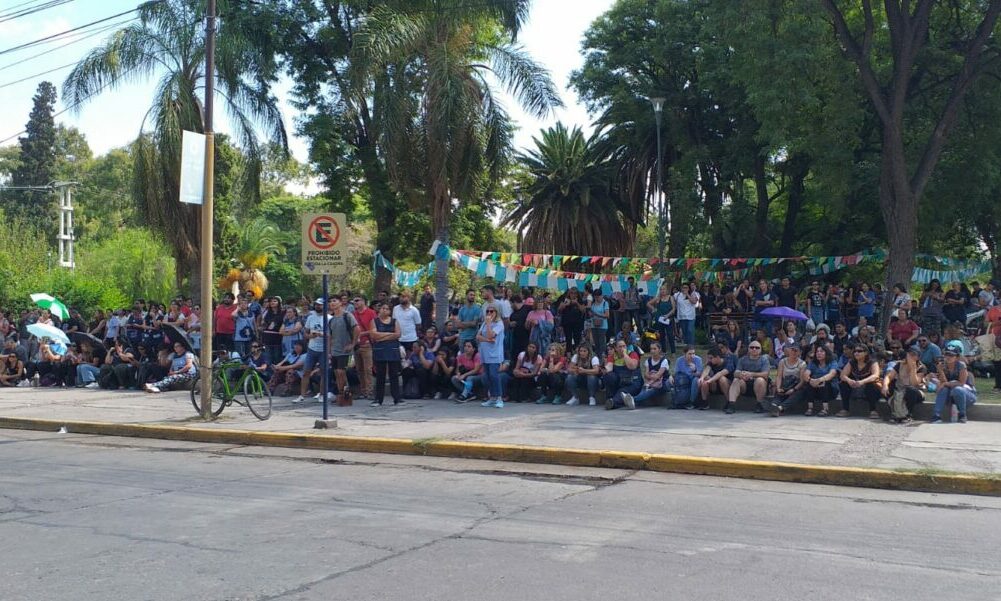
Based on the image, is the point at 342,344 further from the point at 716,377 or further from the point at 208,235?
the point at 716,377

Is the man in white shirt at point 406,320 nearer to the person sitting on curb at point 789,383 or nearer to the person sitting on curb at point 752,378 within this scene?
the person sitting on curb at point 752,378

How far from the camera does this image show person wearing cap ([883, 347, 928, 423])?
13.2m

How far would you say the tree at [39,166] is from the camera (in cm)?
6769

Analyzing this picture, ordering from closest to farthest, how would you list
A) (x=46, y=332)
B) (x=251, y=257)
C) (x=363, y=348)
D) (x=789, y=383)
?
(x=789, y=383)
(x=363, y=348)
(x=46, y=332)
(x=251, y=257)

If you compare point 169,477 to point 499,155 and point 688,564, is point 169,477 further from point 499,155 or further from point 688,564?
point 499,155

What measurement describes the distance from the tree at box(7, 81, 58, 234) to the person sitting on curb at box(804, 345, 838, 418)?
64.9m

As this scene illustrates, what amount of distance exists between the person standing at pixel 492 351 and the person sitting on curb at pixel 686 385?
2.93 metres

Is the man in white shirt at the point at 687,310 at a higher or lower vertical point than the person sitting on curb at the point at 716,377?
higher

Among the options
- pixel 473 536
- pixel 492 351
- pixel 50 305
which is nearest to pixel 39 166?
pixel 50 305

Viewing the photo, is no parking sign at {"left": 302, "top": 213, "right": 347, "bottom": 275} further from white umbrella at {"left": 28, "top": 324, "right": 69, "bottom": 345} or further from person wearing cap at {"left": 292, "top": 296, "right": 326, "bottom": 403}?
white umbrella at {"left": 28, "top": 324, "right": 69, "bottom": 345}

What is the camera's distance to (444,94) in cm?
1975

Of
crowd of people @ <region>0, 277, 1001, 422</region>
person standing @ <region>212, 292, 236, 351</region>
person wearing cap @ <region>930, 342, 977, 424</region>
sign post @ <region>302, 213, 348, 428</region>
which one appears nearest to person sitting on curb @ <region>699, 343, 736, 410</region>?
crowd of people @ <region>0, 277, 1001, 422</region>

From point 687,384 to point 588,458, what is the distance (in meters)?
4.49

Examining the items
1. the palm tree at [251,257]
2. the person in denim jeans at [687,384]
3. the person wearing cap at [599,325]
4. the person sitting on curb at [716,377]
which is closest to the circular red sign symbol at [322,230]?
the person in denim jeans at [687,384]
